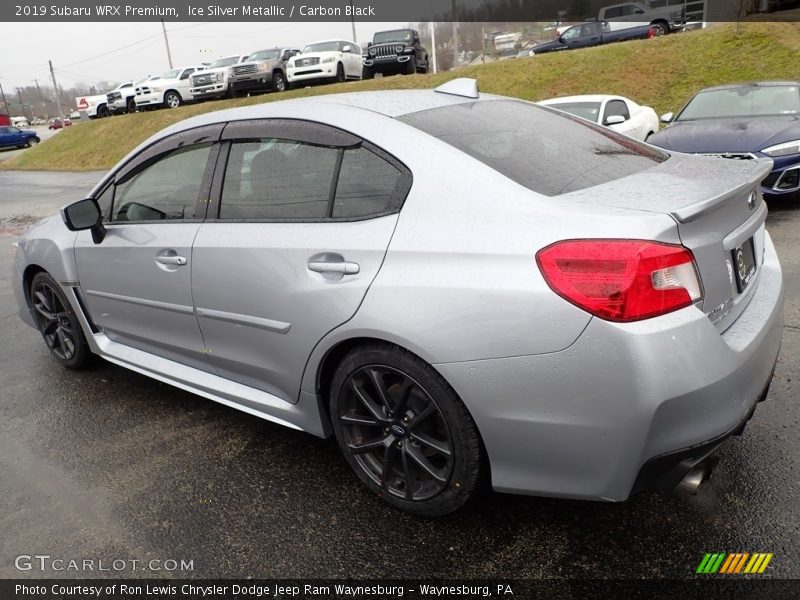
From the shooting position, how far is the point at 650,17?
2480 centimetres

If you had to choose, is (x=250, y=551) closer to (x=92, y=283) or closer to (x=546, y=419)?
(x=546, y=419)

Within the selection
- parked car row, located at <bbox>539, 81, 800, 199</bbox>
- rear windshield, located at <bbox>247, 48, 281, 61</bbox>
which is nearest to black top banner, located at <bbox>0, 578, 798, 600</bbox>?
parked car row, located at <bbox>539, 81, 800, 199</bbox>

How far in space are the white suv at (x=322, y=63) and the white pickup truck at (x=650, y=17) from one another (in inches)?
441

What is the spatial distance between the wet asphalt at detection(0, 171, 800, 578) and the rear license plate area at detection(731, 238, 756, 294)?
0.86 m

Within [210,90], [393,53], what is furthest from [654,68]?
[210,90]

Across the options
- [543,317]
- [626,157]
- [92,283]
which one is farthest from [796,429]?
[92,283]

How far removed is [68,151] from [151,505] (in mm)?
27825

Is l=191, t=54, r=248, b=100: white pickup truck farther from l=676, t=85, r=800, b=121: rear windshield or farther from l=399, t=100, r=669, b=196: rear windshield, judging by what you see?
l=399, t=100, r=669, b=196: rear windshield

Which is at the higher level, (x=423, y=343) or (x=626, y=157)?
(x=626, y=157)

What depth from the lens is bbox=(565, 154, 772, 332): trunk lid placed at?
1.92 metres

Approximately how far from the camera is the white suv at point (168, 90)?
2636 cm

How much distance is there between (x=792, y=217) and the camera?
22.0ft

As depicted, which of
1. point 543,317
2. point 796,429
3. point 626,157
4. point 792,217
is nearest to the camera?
point 543,317

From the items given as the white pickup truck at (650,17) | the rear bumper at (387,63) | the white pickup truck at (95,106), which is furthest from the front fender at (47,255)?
the white pickup truck at (95,106)
